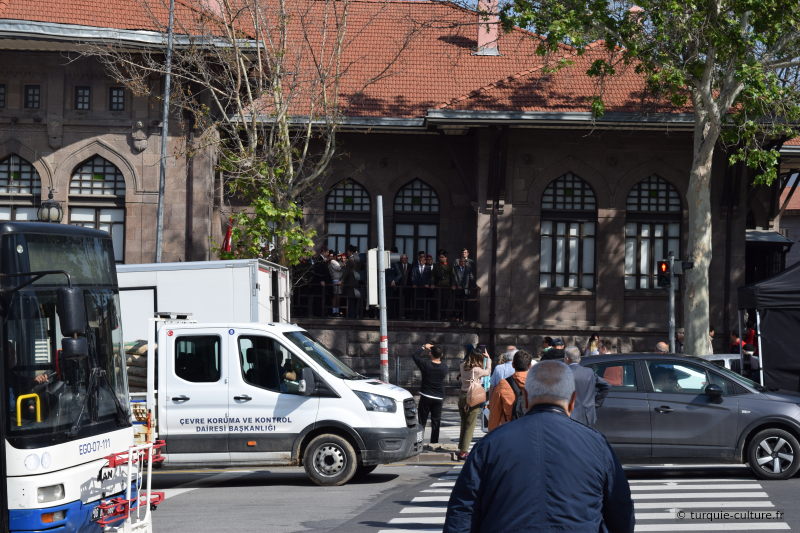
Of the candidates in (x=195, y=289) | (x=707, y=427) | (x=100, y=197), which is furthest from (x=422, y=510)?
(x=100, y=197)

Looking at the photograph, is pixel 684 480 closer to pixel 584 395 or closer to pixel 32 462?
pixel 584 395

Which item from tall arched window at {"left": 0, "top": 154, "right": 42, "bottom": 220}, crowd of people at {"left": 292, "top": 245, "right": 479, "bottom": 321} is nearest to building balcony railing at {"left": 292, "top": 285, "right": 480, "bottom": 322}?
crowd of people at {"left": 292, "top": 245, "right": 479, "bottom": 321}

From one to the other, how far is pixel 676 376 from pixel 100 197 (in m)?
17.0

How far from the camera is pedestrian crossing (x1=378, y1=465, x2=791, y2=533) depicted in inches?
Result: 417

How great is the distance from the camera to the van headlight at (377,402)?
13.8 meters

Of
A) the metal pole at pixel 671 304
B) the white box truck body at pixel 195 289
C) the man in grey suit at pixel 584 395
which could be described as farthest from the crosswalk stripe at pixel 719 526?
the metal pole at pixel 671 304

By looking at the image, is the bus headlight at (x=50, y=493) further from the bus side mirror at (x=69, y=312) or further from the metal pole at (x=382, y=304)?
the metal pole at (x=382, y=304)

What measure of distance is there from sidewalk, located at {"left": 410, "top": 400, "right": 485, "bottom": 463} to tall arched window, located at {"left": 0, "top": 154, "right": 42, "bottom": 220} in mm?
11013

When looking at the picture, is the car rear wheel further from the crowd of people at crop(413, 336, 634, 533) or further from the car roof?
the crowd of people at crop(413, 336, 634, 533)

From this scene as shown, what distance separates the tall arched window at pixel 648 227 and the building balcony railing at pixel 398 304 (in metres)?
4.32

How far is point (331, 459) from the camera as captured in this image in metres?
13.9

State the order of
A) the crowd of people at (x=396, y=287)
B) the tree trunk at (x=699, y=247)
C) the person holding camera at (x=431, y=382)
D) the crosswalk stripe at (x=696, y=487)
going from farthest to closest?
1. the crowd of people at (x=396, y=287)
2. the tree trunk at (x=699, y=247)
3. the person holding camera at (x=431, y=382)
4. the crosswalk stripe at (x=696, y=487)

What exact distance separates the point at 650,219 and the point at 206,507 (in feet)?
60.3

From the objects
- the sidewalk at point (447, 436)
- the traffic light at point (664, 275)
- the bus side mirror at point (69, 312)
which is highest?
the traffic light at point (664, 275)
